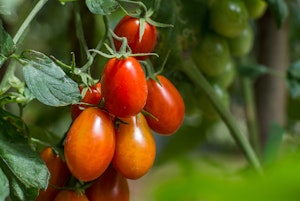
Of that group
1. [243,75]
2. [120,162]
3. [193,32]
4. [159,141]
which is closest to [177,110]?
[120,162]

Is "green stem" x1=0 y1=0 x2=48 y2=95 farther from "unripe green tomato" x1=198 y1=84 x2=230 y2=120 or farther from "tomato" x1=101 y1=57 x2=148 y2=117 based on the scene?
"unripe green tomato" x1=198 y1=84 x2=230 y2=120

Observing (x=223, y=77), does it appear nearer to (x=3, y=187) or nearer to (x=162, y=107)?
(x=162, y=107)

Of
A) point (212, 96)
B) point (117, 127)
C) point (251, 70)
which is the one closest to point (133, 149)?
point (117, 127)

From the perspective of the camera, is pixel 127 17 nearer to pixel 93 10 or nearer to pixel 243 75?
pixel 93 10

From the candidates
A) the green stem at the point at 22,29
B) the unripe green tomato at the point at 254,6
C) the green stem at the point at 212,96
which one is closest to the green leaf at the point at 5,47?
the green stem at the point at 22,29

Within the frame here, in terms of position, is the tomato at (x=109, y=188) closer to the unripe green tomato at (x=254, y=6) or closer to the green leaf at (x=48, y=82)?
the green leaf at (x=48, y=82)

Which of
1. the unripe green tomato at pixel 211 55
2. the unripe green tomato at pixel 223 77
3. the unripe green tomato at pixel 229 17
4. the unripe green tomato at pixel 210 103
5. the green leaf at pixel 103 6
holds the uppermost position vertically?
the green leaf at pixel 103 6
